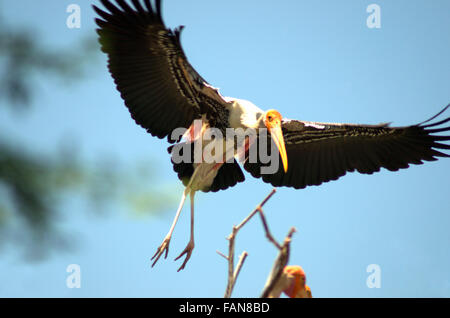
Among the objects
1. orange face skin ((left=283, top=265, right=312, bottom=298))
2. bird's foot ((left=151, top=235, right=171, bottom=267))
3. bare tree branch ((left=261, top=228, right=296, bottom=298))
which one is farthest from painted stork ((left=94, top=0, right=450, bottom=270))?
bare tree branch ((left=261, top=228, right=296, bottom=298))

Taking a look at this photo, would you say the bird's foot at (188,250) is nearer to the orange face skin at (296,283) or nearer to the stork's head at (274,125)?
the stork's head at (274,125)

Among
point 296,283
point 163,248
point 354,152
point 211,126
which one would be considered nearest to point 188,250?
point 163,248

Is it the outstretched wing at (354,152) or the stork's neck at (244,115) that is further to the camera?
the outstretched wing at (354,152)

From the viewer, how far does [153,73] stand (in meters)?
6.04

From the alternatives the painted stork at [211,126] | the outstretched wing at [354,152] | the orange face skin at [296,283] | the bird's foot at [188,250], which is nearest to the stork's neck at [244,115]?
the painted stork at [211,126]

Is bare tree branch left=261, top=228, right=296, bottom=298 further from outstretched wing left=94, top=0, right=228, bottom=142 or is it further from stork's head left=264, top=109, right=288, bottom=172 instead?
outstretched wing left=94, top=0, right=228, bottom=142

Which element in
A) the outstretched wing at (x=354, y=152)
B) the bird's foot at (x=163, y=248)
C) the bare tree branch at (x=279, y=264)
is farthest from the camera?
the outstretched wing at (x=354, y=152)

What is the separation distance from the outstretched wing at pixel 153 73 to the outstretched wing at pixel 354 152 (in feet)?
4.57

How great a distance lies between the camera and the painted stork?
5.80 meters

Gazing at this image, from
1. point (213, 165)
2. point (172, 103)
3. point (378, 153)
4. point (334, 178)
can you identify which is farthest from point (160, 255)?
point (378, 153)

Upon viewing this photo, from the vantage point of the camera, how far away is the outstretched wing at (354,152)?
7062mm

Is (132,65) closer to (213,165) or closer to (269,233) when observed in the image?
(213,165)

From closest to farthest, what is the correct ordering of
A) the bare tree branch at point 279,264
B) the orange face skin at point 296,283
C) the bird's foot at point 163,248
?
the bare tree branch at point 279,264 < the orange face skin at point 296,283 < the bird's foot at point 163,248
